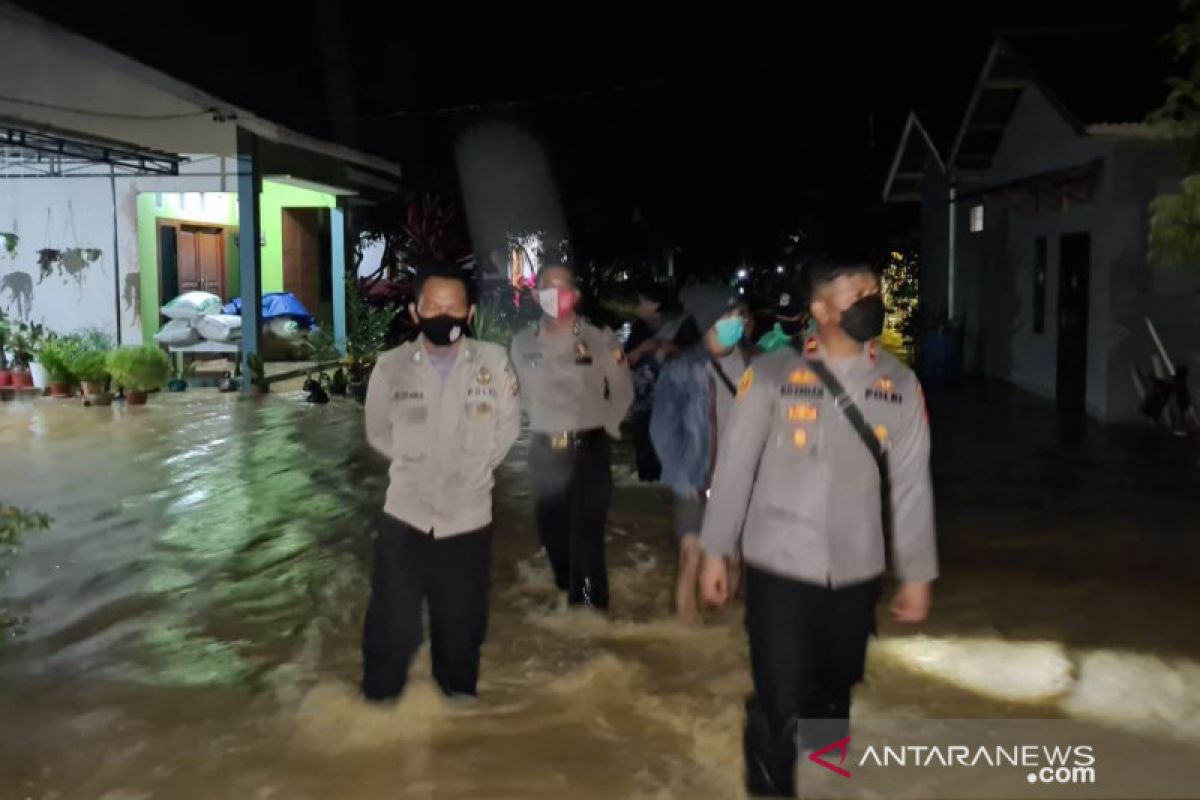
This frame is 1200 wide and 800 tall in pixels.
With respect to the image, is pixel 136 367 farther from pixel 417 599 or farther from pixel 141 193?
pixel 417 599

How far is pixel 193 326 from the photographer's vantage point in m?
18.6

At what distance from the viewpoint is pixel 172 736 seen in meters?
5.05

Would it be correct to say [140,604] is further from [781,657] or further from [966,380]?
[966,380]

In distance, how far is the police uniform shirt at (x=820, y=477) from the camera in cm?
380

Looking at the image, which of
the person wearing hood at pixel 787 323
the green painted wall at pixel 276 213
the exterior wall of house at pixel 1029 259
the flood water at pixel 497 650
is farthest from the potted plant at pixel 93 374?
the exterior wall of house at pixel 1029 259

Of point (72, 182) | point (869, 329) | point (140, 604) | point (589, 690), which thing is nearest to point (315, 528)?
point (140, 604)

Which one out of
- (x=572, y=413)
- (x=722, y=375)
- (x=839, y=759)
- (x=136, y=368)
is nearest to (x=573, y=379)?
(x=572, y=413)

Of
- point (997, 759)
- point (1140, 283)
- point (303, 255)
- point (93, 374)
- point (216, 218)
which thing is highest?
point (216, 218)

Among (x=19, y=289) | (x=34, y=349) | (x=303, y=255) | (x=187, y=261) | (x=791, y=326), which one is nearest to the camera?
(x=791, y=326)

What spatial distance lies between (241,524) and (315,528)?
542 millimetres

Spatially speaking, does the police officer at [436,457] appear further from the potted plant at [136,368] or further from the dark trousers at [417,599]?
the potted plant at [136,368]

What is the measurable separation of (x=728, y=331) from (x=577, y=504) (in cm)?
118

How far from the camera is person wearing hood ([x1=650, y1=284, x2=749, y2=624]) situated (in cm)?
614

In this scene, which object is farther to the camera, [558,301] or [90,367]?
[90,367]
